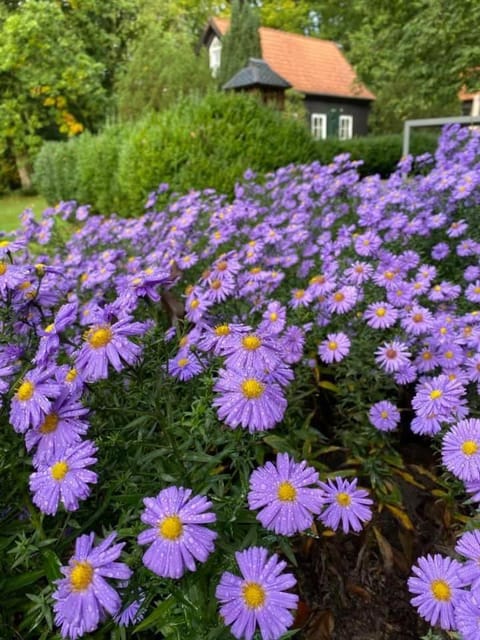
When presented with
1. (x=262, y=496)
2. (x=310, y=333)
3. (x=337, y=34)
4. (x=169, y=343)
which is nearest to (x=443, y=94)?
(x=310, y=333)

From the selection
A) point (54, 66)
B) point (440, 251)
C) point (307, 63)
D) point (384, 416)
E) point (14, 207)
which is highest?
point (307, 63)

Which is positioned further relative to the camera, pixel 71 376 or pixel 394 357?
pixel 394 357

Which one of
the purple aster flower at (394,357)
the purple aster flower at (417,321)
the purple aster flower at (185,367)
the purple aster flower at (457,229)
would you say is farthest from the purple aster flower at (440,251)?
the purple aster flower at (185,367)

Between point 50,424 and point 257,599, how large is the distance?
0.52m

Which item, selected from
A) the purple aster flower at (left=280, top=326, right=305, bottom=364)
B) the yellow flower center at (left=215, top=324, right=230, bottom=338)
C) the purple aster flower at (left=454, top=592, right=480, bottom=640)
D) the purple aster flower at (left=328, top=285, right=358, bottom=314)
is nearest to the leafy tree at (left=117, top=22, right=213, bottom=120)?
the purple aster flower at (left=328, top=285, right=358, bottom=314)

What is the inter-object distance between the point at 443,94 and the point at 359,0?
106 inches

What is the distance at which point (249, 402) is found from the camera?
108 cm

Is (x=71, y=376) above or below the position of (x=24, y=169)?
above

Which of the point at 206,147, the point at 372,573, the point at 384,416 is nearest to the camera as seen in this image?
the point at 372,573

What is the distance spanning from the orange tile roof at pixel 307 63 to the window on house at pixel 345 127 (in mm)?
908

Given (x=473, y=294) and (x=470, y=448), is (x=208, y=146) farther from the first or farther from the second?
(x=470, y=448)

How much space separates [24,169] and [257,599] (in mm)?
17768

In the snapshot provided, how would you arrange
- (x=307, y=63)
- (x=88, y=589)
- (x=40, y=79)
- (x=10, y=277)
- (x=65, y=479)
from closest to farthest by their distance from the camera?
(x=88, y=589) < (x=65, y=479) < (x=10, y=277) < (x=40, y=79) < (x=307, y=63)

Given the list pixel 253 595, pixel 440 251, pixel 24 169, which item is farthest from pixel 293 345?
pixel 24 169
